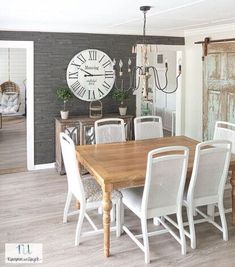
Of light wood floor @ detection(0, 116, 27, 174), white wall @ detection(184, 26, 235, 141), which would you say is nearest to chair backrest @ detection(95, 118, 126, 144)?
light wood floor @ detection(0, 116, 27, 174)

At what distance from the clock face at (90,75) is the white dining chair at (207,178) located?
9.41 feet

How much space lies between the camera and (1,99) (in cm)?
940

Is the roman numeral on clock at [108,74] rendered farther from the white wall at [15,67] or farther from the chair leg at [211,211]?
the white wall at [15,67]

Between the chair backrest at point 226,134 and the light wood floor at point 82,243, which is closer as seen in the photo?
the light wood floor at point 82,243

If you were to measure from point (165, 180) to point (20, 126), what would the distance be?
674cm

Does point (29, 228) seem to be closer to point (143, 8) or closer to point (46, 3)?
point (46, 3)

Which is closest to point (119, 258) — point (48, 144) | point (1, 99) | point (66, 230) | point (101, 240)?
point (101, 240)

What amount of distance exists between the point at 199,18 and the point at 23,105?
6664 millimetres

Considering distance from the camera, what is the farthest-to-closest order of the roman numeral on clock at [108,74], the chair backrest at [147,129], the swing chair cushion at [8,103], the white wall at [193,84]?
the swing chair cushion at [8,103]
the white wall at [193,84]
the roman numeral on clock at [108,74]
the chair backrest at [147,129]

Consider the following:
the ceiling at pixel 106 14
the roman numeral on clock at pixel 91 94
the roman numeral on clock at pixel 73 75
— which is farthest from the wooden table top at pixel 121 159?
the roman numeral on clock at pixel 73 75

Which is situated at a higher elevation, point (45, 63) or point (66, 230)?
point (45, 63)

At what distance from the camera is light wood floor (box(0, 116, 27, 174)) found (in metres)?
5.75

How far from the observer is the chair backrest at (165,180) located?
112 inches

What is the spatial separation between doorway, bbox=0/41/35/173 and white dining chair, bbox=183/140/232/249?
3057 millimetres
